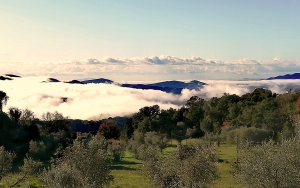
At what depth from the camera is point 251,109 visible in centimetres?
9238

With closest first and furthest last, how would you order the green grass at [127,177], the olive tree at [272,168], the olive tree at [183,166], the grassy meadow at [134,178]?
1. the olive tree at [272,168]
2. the olive tree at [183,166]
3. the grassy meadow at [134,178]
4. the green grass at [127,177]

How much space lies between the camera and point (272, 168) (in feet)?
98.6

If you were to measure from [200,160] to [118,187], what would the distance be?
1643 centimetres

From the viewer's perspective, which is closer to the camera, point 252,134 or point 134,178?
point 134,178

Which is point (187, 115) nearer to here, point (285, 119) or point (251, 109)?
point (251, 109)

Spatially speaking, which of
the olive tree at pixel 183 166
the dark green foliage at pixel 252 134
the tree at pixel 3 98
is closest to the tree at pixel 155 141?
the dark green foliage at pixel 252 134

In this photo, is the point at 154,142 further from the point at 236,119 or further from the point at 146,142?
the point at 236,119

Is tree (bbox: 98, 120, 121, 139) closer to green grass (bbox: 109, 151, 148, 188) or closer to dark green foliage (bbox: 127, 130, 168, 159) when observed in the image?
dark green foliage (bbox: 127, 130, 168, 159)

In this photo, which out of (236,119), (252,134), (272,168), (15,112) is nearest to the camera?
(272,168)

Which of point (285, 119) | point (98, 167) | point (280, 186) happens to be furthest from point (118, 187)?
point (285, 119)

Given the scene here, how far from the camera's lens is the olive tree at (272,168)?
29.6 meters

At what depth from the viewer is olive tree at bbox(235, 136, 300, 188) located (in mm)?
29641

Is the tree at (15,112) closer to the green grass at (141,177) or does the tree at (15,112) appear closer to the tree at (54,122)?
the tree at (54,122)

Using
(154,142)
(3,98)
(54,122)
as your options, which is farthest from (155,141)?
(3,98)
